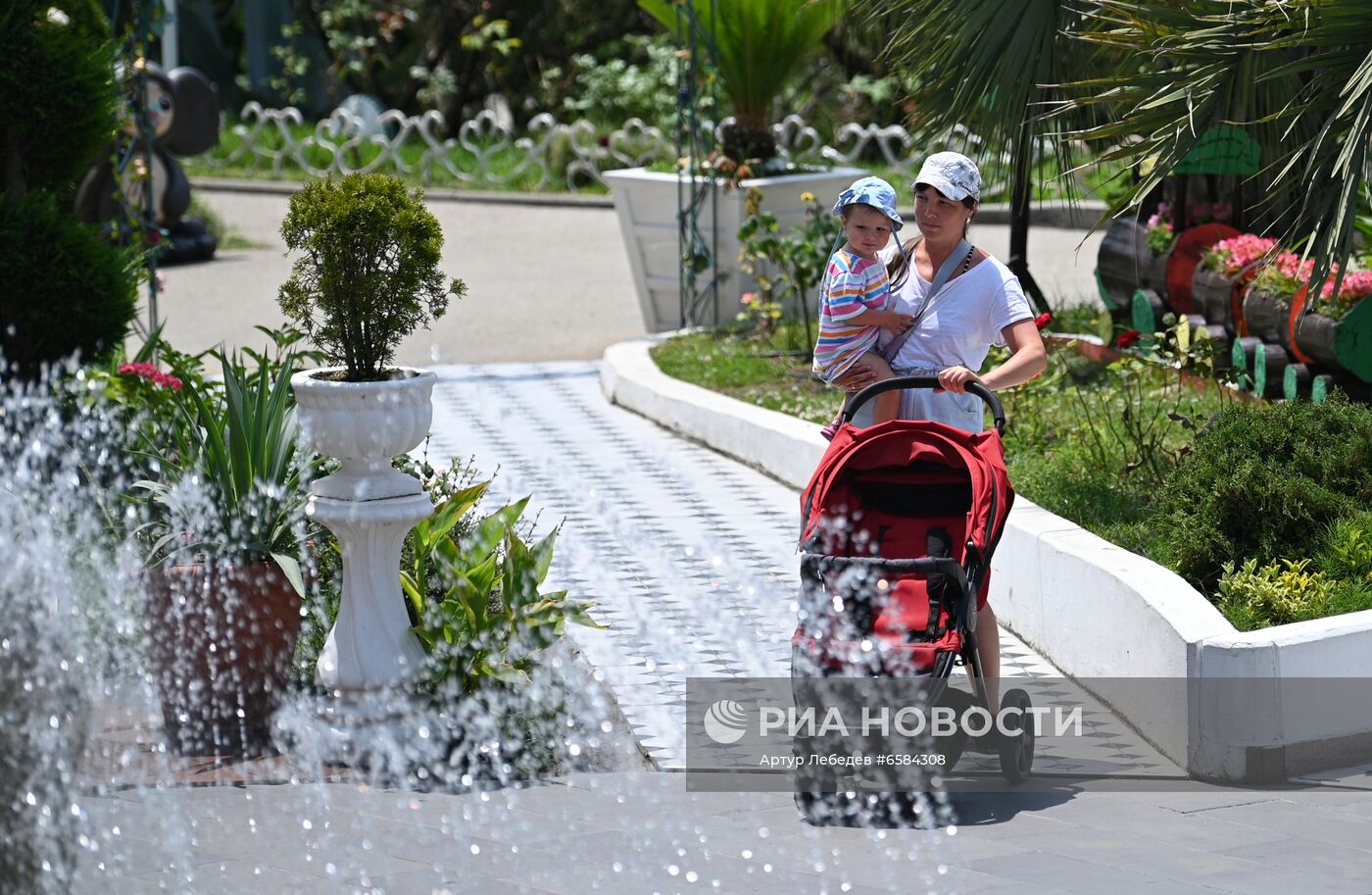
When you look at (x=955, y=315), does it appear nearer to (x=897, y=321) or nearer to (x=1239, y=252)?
(x=897, y=321)

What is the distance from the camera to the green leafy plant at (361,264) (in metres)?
5.34

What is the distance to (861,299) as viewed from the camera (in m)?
5.23

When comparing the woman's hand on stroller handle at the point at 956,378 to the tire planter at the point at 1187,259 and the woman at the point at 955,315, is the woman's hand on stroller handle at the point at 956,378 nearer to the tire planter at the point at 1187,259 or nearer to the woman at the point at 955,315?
the woman at the point at 955,315

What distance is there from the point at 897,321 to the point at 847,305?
0.49 feet

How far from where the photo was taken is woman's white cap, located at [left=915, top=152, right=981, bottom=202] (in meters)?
5.10

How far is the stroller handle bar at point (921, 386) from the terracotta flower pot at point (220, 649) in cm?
181

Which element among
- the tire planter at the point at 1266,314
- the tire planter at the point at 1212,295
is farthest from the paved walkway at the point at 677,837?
the tire planter at the point at 1212,295

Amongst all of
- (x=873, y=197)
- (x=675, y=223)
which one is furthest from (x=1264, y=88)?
(x=675, y=223)

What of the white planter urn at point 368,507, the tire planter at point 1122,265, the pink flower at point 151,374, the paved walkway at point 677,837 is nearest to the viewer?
the paved walkway at point 677,837

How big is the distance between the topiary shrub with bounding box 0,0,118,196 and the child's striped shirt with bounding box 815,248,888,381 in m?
3.76

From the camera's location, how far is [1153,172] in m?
5.92

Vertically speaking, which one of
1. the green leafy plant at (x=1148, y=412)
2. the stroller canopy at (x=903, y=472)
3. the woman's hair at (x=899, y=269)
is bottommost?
the green leafy plant at (x=1148, y=412)

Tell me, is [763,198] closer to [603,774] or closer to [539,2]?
[603,774]

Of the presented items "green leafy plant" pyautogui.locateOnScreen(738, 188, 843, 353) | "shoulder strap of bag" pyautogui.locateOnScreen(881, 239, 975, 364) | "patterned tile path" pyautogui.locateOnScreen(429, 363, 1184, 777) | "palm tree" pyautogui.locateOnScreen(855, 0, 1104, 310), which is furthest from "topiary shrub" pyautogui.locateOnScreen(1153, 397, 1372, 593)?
"green leafy plant" pyautogui.locateOnScreen(738, 188, 843, 353)
